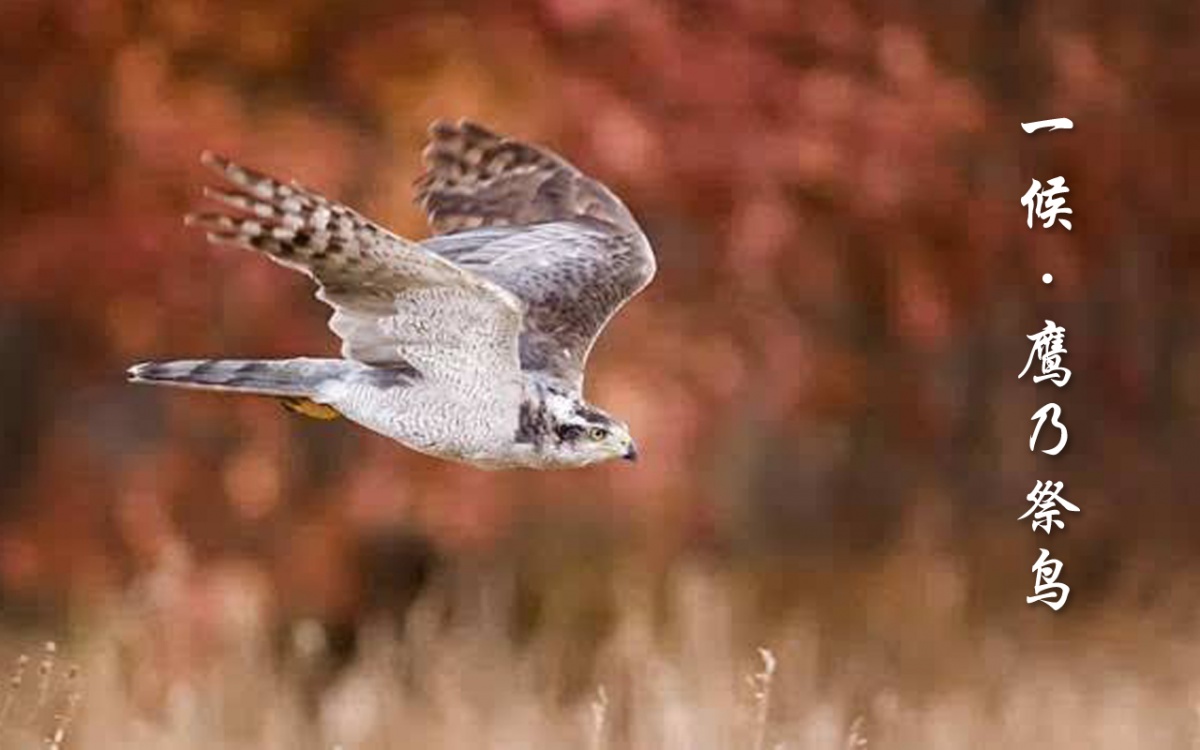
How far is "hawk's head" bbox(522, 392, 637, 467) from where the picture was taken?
3.32 m

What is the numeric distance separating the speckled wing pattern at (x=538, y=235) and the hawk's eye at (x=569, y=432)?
0.18m

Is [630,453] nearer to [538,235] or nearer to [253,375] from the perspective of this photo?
[253,375]

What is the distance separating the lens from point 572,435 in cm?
333

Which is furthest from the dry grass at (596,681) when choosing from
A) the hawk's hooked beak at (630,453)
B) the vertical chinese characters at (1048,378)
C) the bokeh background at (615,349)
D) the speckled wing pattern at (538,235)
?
the speckled wing pattern at (538,235)

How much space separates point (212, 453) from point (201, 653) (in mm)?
399

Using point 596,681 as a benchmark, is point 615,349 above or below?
above

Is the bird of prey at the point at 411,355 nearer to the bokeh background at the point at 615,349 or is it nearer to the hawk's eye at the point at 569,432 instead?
the hawk's eye at the point at 569,432

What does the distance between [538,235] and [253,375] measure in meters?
0.82

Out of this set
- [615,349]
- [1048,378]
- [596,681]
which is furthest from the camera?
[1048,378]

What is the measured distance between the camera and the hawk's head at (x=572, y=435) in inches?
131

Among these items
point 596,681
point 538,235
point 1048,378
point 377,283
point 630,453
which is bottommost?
point 630,453

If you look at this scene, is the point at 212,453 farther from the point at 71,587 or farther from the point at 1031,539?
the point at 1031,539

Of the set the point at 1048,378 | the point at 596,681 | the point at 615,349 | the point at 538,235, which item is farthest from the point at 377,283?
the point at 1048,378

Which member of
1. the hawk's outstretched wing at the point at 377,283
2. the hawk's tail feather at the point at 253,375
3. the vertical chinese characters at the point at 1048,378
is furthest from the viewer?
the vertical chinese characters at the point at 1048,378
